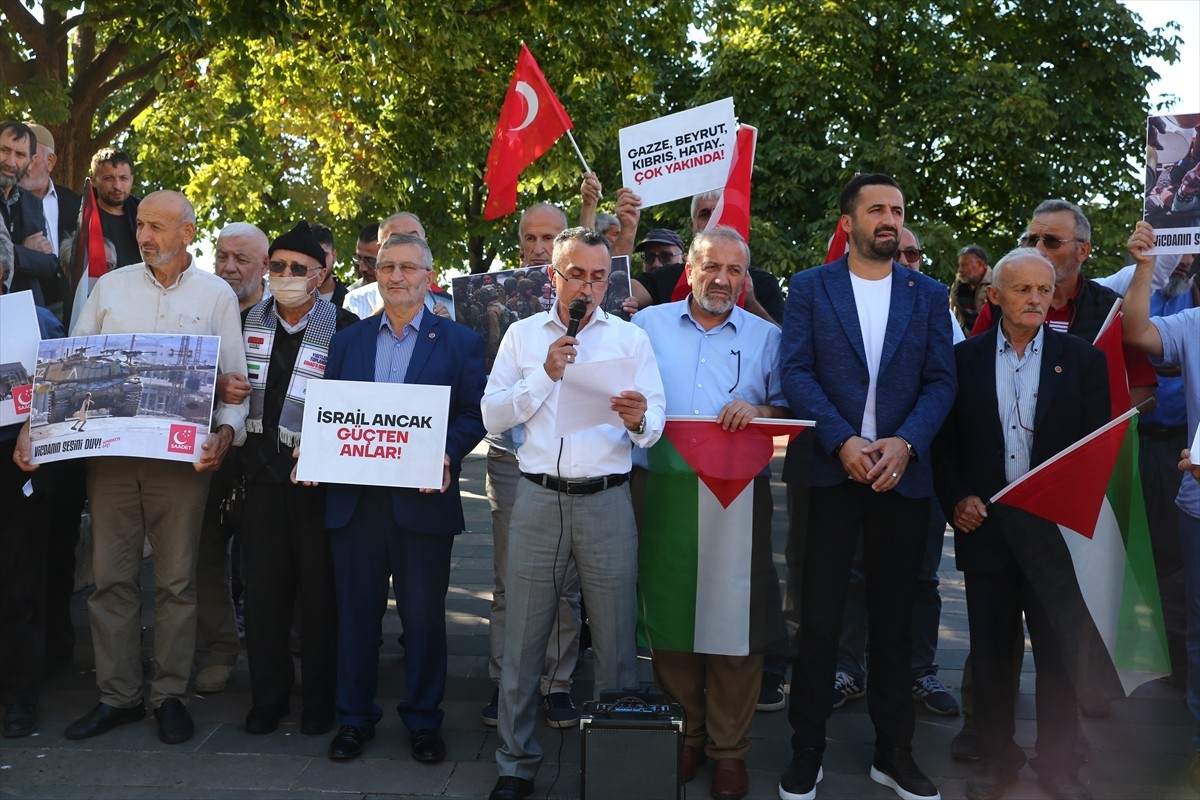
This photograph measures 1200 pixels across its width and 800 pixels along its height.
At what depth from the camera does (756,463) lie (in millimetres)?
5062

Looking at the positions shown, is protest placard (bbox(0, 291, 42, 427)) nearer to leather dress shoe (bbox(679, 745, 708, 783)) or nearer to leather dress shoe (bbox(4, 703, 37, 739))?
leather dress shoe (bbox(4, 703, 37, 739))

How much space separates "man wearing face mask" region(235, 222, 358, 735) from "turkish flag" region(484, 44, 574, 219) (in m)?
1.59

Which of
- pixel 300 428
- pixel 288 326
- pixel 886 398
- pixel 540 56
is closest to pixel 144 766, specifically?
pixel 300 428

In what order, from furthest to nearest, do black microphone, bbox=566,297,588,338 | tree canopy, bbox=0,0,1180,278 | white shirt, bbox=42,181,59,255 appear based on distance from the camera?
tree canopy, bbox=0,0,1180,278 < white shirt, bbox=42,181,59,255 < black microphone, bbox=566,297,588,338

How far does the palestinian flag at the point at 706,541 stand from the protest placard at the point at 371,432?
0.99 meters

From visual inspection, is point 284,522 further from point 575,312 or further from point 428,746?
point 575,312

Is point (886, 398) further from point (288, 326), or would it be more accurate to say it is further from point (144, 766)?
point (144, 766)

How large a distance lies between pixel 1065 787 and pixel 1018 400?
1.61 m

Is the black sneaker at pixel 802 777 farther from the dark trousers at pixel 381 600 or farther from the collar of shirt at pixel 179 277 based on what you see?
the collar of shirt at pixel 179 277

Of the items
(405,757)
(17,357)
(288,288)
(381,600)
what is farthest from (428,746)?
(17,357)

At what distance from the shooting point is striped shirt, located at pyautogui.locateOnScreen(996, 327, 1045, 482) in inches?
198

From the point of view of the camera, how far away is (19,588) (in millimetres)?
5742

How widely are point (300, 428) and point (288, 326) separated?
56 centimetres

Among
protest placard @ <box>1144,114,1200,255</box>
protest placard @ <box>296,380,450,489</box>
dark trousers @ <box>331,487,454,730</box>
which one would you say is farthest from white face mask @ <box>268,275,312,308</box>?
protest placard @ <box>1144,114,1200,255</box>
